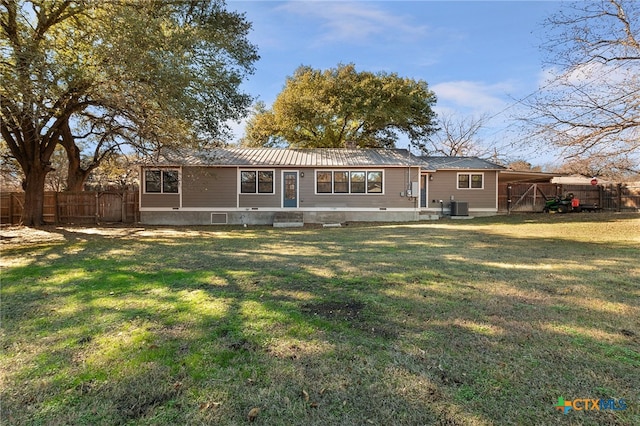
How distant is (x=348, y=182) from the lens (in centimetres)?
1681

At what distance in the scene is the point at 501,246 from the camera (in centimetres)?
845

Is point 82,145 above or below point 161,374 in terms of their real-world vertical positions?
above

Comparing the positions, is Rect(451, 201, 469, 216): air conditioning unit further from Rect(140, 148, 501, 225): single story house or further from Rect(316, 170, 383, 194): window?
Rect(316, 170, 383, 194): window

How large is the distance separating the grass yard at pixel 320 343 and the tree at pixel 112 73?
4.25 meters

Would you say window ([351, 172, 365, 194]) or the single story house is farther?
window ([351, 172, 365, 194])

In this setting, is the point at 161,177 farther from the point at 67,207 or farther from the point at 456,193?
the point at 456,193

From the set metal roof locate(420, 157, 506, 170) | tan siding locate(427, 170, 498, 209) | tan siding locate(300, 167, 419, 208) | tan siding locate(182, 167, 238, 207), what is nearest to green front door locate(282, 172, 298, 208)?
tan siding locate(300, 167, 419, 208)

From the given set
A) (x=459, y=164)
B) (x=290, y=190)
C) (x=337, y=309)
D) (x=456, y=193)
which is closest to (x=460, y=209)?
(x=456, y=193)

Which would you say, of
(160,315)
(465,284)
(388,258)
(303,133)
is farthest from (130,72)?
(303,133)

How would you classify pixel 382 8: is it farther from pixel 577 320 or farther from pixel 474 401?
pixel 474 401

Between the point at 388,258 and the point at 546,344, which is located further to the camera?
the point at 388,258

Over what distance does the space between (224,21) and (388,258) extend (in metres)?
12.1

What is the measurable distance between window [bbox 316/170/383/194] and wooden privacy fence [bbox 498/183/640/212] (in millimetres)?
8090

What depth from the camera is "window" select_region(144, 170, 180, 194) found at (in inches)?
654
